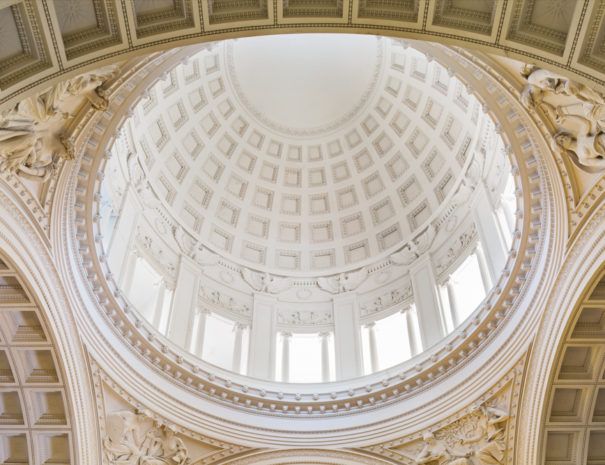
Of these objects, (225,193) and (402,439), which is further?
(225,193)

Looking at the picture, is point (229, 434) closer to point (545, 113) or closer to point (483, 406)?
point (483, 406)

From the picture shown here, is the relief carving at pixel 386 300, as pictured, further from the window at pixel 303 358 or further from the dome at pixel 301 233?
the window at pixel 303 358

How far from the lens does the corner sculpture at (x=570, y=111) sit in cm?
1198

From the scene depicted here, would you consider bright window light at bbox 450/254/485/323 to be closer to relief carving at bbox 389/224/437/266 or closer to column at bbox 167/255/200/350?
relief carving at bbox 389/224/437/266

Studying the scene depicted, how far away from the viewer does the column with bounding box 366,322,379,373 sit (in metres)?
24.4

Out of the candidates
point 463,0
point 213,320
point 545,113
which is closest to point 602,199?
point 545,113

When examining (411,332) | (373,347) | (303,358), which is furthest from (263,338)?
(411,332)

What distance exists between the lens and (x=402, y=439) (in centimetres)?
2034

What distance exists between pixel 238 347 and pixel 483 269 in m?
9.99

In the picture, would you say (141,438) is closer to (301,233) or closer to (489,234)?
(301,233)

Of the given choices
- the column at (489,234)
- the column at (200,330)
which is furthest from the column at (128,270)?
the column at (489,234)

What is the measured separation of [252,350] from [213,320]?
2085 mm

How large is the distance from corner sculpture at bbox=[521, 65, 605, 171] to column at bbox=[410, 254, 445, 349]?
10.5 meters

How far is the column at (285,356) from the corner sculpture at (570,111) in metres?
14.2
